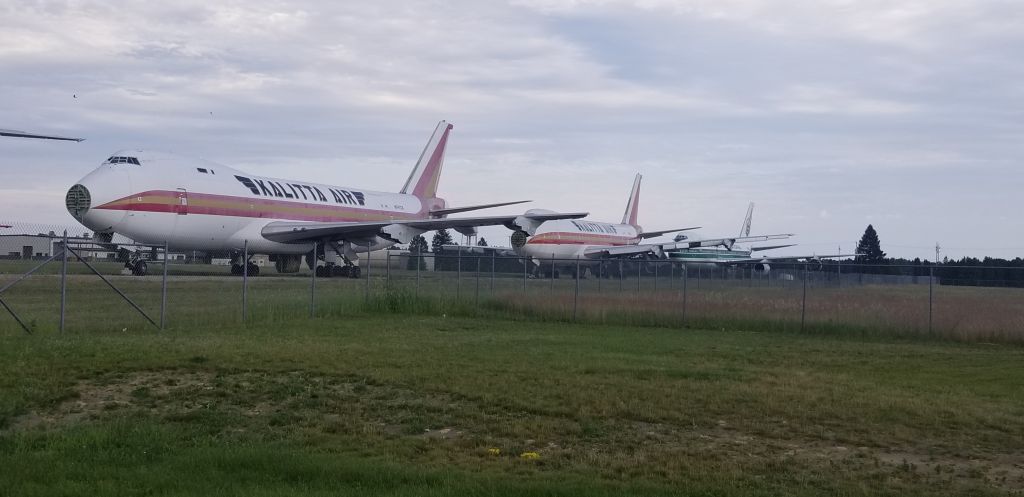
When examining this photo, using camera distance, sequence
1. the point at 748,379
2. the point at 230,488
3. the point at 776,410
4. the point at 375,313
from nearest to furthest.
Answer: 1. the point at 230,488
2. the point at 776,410
3. the point at 748,379
4. the point at 375,313

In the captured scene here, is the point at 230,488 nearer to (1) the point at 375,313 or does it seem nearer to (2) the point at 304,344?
(2) the point at 304,344

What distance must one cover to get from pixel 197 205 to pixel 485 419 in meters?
26.8

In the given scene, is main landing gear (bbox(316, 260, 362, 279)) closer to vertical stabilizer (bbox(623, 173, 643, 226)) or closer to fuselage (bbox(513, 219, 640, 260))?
fuselage (bbox(513, 219, 640, 260))

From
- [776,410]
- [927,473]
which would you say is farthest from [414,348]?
[927,473]

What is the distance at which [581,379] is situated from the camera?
12.2m

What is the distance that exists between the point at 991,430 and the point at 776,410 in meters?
1.96

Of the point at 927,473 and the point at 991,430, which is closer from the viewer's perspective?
the point at 927,473

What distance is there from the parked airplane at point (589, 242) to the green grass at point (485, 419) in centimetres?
3529

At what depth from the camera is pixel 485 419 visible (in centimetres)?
957

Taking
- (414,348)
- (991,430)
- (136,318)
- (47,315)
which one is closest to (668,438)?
(991,430)

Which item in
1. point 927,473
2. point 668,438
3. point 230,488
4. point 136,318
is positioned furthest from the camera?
point 136,318

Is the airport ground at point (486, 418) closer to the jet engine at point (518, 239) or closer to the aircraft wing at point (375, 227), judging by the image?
the aircraft wing at point (375, 227)

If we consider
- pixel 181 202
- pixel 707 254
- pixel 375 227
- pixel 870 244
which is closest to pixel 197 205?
pixel 181 202

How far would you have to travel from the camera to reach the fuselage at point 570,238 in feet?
178
